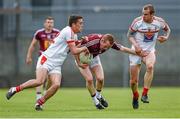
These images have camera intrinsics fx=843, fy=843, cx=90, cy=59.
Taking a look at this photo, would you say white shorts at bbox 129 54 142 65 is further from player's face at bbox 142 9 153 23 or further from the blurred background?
the blurred background

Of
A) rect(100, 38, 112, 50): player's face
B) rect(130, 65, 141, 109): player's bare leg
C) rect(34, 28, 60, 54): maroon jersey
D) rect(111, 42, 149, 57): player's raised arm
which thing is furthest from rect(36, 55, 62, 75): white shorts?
rect(34, 28, 60, 54): maroon jersey

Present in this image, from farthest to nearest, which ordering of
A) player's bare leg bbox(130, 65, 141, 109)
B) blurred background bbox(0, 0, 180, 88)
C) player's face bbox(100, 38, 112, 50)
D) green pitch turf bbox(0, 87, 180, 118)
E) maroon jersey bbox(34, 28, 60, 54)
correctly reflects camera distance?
blurred background bbox(0, 0, 180, 88) < maroon jersey bbox(34, 28, 60, 54) < player's bare leg bbox(130, 65, 141, 109) < player's face bbox(100, 38, 112, 50) < green pitch turf bbox(0, 87, 180, 118)

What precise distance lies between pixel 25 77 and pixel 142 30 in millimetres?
15827

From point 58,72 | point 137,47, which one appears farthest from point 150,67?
point 58,72

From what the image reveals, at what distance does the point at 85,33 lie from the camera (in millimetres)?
36094

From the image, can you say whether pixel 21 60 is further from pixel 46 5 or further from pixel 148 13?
pixel 148 13

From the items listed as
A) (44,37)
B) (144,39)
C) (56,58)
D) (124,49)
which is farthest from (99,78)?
(44,37)

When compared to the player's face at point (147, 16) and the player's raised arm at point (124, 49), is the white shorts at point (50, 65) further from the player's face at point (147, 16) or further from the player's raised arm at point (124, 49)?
the player's face at point (147, 16)

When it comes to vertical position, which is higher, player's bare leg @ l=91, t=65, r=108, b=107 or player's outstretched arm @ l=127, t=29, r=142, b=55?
player's outstretched arm @ l=127, t=29, r=142, b=55

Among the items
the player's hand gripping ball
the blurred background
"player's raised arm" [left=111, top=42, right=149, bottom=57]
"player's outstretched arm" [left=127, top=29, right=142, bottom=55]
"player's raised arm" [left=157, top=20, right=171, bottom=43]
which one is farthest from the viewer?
the blurred background

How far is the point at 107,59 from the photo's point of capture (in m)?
35.2

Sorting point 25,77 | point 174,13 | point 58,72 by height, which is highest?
point 58,72

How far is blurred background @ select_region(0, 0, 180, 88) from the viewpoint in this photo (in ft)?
115

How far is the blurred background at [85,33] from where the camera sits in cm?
3494
